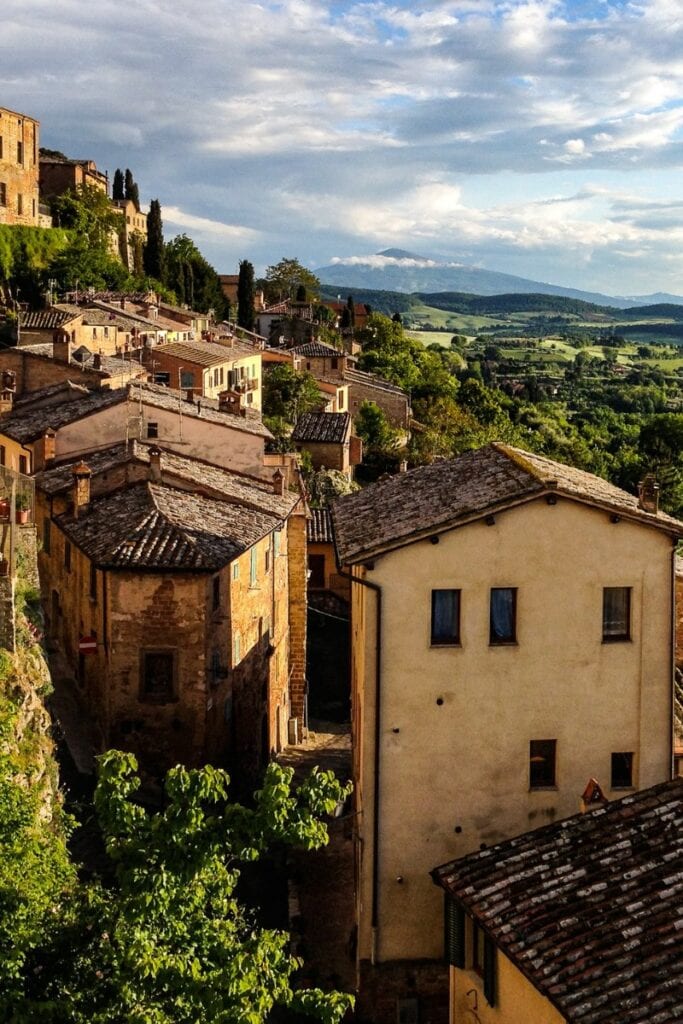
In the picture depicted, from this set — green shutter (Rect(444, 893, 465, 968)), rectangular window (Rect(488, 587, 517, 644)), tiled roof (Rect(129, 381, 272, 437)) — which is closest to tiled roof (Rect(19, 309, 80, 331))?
tiled roof (Rect(129, 381, 272, 437))

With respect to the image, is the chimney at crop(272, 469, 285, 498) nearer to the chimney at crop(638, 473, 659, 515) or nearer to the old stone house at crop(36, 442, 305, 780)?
the old stone house at crop(36, 442, 305, 780)

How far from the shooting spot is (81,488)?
28141 millimetres

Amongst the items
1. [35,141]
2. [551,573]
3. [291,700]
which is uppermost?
[35,141]

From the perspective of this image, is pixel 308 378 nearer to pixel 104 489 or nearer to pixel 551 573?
pixel 104 489

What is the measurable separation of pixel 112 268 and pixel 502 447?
79.0 meters

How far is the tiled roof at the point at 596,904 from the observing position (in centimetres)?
1286

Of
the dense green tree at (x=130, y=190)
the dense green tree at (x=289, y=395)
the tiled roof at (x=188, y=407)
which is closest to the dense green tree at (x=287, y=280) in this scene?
the dense green tree at (x=130, y=190)

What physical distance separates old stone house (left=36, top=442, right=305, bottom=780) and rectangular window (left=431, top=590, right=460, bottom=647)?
702cm

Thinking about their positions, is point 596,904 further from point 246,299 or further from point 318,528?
point 246,299

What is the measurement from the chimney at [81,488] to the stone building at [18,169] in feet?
239

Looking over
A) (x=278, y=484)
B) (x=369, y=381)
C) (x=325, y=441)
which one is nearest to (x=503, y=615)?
(x=278, y=484)

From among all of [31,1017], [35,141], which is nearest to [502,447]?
[31,1017]

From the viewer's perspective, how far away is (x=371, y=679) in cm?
1856

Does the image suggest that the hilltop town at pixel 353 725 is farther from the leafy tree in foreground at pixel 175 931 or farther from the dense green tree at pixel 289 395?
the dense green tree at pixel 289 395
